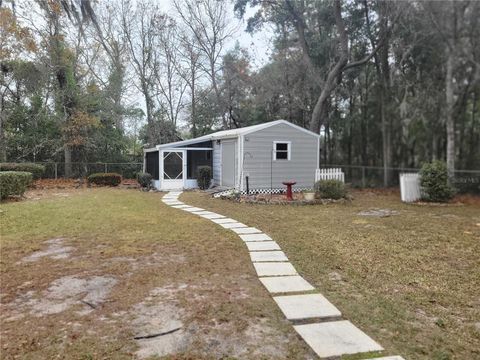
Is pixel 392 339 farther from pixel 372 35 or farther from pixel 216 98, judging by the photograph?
pixel 216 98

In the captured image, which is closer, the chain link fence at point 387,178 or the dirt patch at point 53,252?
the dirt patch at point 53,252

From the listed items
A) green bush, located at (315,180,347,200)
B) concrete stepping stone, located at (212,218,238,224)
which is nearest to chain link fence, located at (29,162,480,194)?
green bush, located at (315,180,347,200)

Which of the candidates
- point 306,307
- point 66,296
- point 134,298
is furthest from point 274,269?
point 66,296

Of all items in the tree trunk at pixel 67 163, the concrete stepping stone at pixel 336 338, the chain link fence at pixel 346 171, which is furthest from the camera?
the tree trunk at pixel 67 163

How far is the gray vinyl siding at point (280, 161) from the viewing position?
41.1 ft

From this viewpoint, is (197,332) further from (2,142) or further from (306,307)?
(2,142)

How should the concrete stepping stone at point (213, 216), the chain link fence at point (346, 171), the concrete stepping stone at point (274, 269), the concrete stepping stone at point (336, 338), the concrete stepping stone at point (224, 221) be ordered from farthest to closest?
the chain link fence at point (346, 171) → the concrete stepping stone at point (213, 216) → the concrete stepping stone at point (224, 221) → the concrete stepping stone at point (274, 269) → the concrete stepping stone at point (336, 338)

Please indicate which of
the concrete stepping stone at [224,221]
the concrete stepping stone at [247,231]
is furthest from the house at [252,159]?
the concrete stepping stone at [247,231]

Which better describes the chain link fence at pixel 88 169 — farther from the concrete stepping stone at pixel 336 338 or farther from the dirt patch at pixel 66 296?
the concrete stepping stone at pixel 336 338

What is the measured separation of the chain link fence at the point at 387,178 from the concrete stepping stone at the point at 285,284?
380 inches

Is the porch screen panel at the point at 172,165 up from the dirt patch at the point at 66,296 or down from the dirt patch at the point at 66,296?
up

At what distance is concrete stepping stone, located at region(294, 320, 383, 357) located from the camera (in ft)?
8.04

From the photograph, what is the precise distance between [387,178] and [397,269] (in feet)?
39.5

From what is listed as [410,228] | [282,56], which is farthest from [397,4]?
[410,228]
